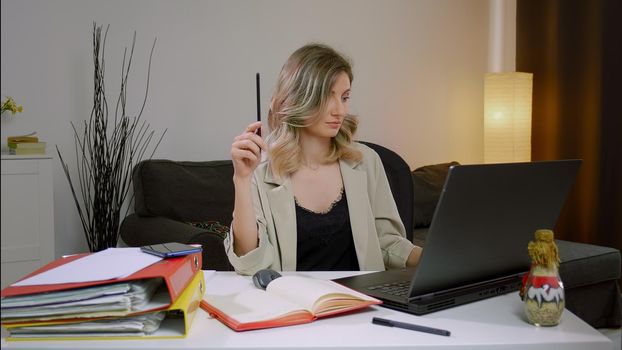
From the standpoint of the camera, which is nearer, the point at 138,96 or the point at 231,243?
the point at 231,243

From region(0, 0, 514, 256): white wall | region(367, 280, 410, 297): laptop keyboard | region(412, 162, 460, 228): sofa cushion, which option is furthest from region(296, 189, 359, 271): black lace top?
region(412, 162, 460, 228): sofa cushion

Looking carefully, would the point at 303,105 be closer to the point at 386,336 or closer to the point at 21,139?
the point at 386,336

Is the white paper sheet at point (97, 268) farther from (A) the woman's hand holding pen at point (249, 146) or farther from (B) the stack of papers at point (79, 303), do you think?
(A) the woman's hand holding pen at point (249, 146)

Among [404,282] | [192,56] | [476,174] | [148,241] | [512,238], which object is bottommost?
[148,241]

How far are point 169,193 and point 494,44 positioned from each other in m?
2.99

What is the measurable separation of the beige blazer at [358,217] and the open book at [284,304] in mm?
407

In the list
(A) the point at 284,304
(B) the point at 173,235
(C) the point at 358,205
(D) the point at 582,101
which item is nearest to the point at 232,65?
(B) the point at 173,235

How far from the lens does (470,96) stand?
4.97 metres

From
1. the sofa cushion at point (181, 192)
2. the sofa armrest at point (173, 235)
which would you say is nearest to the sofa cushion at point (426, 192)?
the sofa cushion at point (181, 192)

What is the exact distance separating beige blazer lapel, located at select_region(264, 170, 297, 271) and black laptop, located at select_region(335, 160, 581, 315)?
0.37 metres

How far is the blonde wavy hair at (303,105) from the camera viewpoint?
1831 millimetres

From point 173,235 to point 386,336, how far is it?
179cm

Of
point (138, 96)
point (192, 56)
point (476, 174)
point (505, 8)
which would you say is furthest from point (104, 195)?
point (505, 8)

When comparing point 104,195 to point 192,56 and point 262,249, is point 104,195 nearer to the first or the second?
point 192,56
